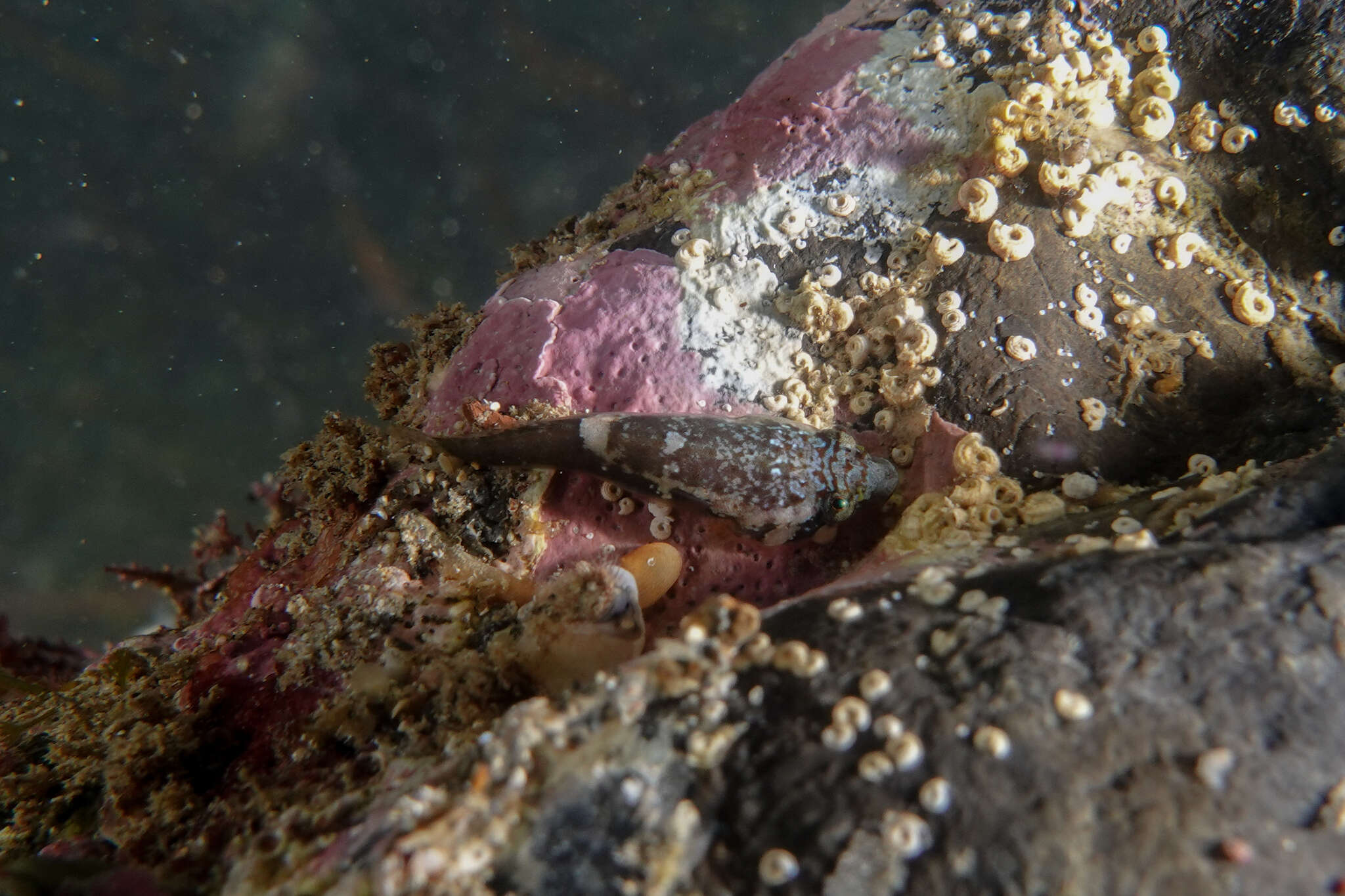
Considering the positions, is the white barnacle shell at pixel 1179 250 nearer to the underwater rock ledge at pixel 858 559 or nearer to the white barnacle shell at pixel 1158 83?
the underwater rock ledge at pixel 858 559

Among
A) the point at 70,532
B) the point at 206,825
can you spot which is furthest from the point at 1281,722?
the point at 70,532

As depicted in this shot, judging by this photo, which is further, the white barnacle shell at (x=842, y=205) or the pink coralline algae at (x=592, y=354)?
the white barnacle shell at (x=842, y=205)

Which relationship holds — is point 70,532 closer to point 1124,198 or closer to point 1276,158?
point 1124,198

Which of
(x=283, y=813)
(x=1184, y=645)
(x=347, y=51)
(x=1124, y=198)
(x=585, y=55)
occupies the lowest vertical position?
(x=1184, y=645)

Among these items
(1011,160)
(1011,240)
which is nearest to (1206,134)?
(1011,160)

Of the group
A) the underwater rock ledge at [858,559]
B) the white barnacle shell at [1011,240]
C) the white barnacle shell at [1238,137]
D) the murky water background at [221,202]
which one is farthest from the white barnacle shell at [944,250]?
the murky water background at [221,202]

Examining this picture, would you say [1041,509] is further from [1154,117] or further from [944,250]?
[1154,117]

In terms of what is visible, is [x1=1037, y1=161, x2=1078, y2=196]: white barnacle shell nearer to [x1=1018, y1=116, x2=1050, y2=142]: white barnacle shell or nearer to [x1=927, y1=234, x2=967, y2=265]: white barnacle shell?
[x1=1018, y1=116, x2=1050, y2=142]: white barnacle shell
